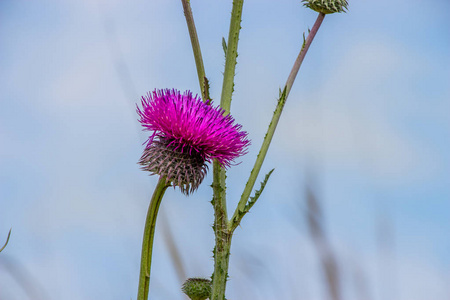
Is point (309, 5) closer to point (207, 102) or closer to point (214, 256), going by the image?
point (207, 102)

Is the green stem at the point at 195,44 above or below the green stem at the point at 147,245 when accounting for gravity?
above

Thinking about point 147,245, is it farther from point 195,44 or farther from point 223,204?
point 195,44

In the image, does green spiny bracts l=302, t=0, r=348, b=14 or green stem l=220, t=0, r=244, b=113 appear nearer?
green stem l=220, t=0, r=244, b=113

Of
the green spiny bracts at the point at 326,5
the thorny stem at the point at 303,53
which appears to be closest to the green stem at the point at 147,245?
the thorny stem at the point at 303,53

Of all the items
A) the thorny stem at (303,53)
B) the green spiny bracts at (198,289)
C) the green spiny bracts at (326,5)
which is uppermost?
the green spiny bracts at (326,5)

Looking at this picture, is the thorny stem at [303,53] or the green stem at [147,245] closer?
the green stem at [147,245]

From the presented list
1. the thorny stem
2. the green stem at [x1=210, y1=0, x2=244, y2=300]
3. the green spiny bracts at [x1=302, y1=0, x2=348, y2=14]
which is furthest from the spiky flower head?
the green spiny bracts at [x1=302, y1=0, x2=348, y2=14]

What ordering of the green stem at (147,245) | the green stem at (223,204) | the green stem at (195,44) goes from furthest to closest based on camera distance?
the green stem at (195,44) < the green stem at (223,204) < the green stem at (147,245)

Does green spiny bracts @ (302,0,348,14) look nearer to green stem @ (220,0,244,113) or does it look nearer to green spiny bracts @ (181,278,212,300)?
green stem @ (220,0,244,113)

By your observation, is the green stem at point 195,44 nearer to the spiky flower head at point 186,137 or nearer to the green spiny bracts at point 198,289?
the spiky flower head at point 186,137
